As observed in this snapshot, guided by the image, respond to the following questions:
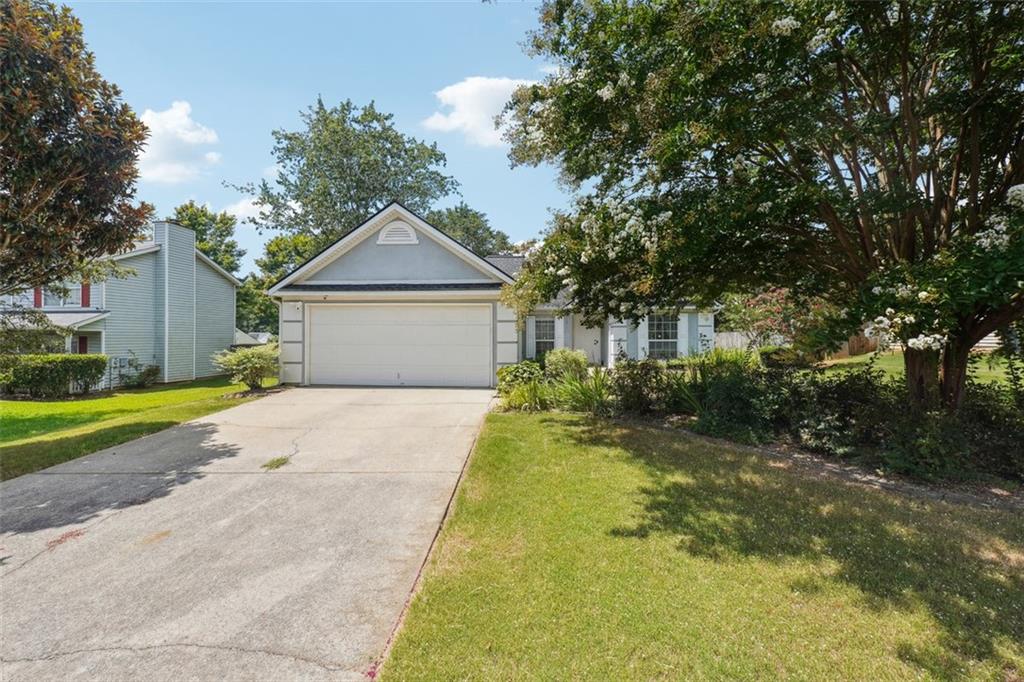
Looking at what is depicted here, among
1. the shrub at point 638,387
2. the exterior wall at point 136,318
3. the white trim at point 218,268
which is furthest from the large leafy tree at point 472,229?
the shrub at point 638,387

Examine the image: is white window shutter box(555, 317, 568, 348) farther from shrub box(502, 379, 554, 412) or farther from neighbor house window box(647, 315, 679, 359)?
shrub box(502, 379, 554, 412)

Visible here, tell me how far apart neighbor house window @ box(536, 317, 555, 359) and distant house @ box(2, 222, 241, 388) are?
13726 millimetres

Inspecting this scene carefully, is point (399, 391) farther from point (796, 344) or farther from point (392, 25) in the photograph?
point (796, 344)

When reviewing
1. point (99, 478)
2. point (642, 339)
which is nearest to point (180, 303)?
point (99, 478)

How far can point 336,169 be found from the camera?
26.0m

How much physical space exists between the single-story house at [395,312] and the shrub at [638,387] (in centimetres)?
408

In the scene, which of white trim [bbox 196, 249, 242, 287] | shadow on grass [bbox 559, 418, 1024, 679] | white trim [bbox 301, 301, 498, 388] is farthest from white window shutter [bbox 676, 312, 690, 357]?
white trim [bbox 196, 249, 242, 287]

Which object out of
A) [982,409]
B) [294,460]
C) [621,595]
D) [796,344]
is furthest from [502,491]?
[982,409]

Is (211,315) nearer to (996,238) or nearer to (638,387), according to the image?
(638,387)

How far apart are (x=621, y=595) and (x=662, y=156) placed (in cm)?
428

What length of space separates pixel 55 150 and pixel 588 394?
881 cm

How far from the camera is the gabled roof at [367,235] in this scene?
12609 mm

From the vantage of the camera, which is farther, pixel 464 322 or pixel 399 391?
pixel 464 322

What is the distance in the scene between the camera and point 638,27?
488cm
